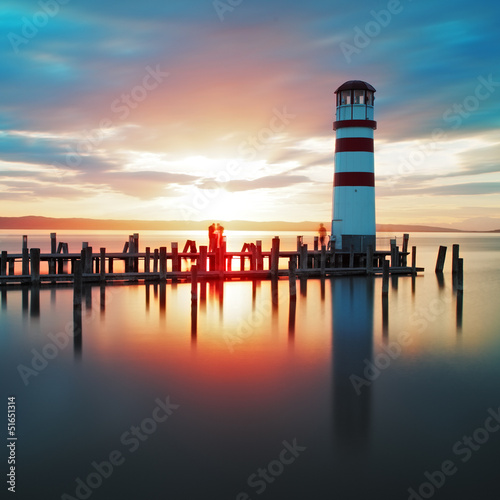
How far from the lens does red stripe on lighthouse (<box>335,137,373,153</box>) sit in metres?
24.2

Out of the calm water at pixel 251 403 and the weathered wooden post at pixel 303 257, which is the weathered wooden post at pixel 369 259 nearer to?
the weathered wooden post at pixel 303 257

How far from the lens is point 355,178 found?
24438mm

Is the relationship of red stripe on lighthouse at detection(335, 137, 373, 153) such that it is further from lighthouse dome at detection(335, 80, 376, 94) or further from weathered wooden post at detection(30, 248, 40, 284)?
weathered wooden post at detection(30, 248, 40, 284)

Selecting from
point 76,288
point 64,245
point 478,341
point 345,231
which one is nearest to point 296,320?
point 478,341

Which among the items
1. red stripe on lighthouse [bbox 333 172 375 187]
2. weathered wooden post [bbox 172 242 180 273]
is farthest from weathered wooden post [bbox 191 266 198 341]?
red stripe on lighthouse [bbox 333 172 375 187]

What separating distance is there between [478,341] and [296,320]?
480cm

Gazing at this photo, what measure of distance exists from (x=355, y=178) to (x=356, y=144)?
5.01 ft

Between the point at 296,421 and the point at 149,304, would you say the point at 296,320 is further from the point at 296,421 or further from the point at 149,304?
the point at 296,421

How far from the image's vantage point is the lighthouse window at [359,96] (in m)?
24.5

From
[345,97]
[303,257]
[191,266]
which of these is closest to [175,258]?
[191,266]

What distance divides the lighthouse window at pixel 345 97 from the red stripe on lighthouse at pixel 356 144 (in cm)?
173

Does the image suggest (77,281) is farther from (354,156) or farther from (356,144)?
(356,144)

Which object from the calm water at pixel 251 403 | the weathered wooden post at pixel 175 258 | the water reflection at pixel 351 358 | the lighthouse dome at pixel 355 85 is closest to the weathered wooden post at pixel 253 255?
the weathered wooden post at pixel 175 258

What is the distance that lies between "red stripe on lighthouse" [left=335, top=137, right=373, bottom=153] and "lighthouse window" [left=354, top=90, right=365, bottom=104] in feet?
5.76
